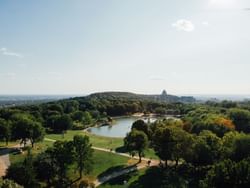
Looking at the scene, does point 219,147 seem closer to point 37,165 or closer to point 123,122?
point 37,165

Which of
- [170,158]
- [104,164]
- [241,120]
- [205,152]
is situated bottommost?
[104,164]

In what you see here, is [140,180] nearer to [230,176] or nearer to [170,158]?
[170,158]

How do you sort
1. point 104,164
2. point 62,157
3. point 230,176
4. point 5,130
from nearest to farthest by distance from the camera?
point 230,176 < point 62,157 < point 104,164 < point 5,130

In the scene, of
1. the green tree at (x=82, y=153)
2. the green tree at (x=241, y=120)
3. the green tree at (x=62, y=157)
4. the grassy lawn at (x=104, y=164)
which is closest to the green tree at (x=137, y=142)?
the grassy lawn at (x=104, y=164)

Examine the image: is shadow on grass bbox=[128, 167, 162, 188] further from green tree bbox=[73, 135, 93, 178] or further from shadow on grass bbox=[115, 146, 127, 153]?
shadow on grass bbox=[115, 146, 127, 153]

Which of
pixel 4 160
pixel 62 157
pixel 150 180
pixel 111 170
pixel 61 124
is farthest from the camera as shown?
→ pixel 61 124

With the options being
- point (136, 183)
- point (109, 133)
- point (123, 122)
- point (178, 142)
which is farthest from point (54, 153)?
point (123, 122)

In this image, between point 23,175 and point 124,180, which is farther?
point 124,180

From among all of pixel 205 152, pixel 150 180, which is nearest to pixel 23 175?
pixel 150 180
